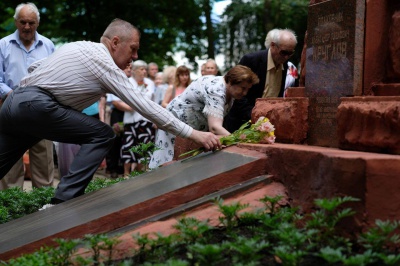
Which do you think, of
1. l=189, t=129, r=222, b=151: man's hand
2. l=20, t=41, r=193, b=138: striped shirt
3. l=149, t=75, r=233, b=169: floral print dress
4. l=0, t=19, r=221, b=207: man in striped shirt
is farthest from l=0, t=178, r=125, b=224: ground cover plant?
l=189, t=129, r=222, b=151: man's hand

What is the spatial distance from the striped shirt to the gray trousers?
10cm

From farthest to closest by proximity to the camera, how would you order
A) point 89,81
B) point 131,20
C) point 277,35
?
point 131,20 < point 277,35 < point 89,81

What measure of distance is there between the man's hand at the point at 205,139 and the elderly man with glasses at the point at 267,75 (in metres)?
2.26

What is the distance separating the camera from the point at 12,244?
170 inches

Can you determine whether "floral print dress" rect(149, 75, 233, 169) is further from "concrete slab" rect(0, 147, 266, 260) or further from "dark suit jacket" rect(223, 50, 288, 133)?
"concrete slab" rect(0, 147, 266, 260)

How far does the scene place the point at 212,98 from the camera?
6.36 m

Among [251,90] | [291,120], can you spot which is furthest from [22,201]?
[251,90]

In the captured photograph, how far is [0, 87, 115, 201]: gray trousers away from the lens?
515 centimetres

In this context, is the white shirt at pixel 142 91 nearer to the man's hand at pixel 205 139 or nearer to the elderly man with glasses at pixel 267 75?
the elderly man with glasses at pixel 267 75

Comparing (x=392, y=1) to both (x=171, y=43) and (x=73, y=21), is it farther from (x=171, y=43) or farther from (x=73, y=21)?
(x=171, y=43)

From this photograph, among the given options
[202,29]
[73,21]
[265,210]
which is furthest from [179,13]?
[265,210]

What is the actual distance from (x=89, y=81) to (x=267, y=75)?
2779 millimetres

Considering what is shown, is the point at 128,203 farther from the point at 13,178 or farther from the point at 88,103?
the point at 13,178

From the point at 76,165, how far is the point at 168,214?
1.33 m
